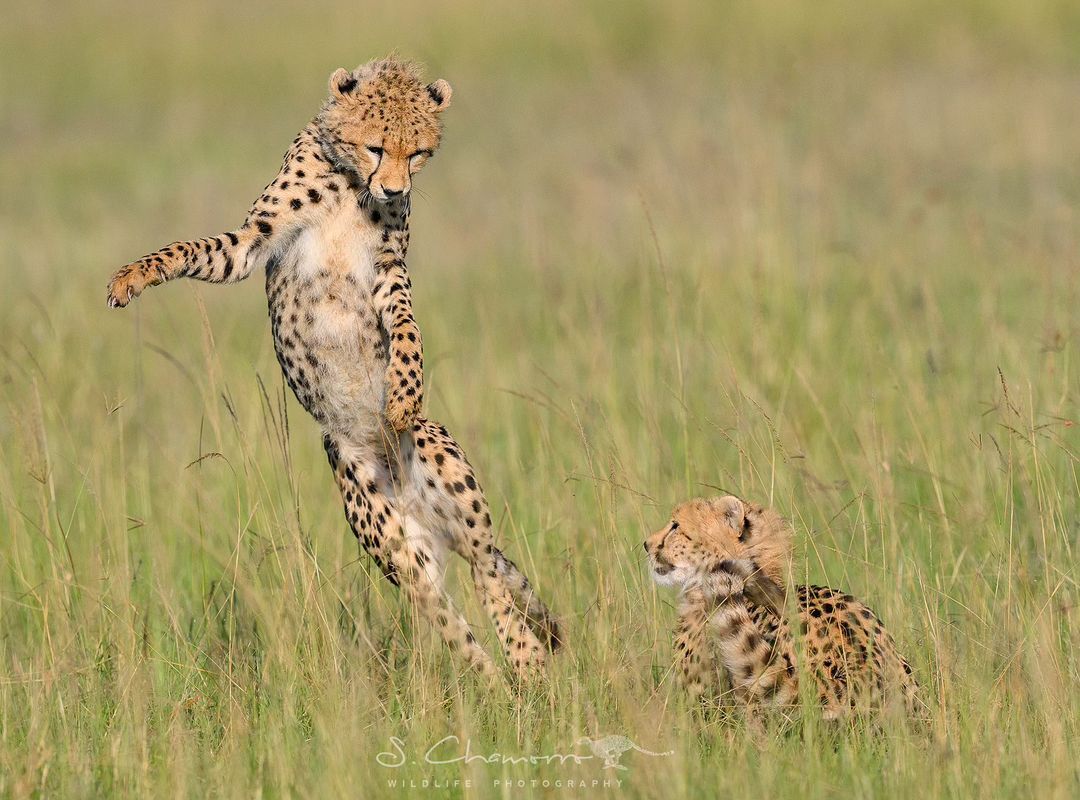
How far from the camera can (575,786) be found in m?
2.97

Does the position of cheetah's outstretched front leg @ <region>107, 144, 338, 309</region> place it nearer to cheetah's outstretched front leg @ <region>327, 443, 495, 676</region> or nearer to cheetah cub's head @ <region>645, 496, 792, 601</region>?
cheetah's outstretched front leg @ <region>327, 443, 495, 676</region>

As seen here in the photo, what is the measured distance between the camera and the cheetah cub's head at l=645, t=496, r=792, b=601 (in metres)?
3.59

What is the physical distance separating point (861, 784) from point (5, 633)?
2.41 m

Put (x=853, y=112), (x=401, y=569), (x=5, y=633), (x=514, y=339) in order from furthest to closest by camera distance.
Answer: (x=853, y=112) → (x=514, y=339) → (x=5, y=633) → (x=401, y=569)

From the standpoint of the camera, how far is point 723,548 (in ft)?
11.9

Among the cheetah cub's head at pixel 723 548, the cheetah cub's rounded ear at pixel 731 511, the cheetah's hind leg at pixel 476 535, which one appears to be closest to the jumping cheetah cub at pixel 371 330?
the cheetah's hind leg at pixel 476 535

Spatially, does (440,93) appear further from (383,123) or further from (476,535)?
(476,535)

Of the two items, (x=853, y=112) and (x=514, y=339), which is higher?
(x=853, y=112)

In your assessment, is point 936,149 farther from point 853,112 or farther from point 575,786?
point 575,786

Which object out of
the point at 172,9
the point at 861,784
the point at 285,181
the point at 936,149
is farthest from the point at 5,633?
the point at 172,9

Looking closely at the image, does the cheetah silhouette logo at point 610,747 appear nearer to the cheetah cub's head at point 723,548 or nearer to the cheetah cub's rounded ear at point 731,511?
the cheetah cub's head at point 723,548

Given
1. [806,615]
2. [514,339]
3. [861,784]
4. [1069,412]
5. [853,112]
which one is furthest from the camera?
[853,112]
